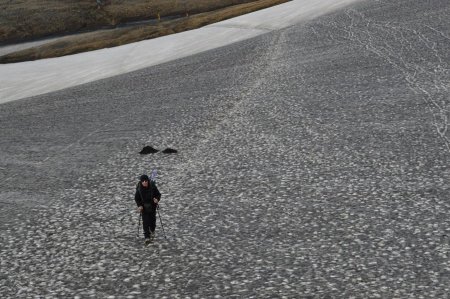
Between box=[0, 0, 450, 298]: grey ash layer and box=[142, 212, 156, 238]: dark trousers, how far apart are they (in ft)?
1.78

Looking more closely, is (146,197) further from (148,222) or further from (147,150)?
(147,150)

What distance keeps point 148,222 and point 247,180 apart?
6110 millimetres

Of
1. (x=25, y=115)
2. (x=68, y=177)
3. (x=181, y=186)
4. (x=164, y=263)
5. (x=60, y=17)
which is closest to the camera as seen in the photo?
(x=164, y=263)

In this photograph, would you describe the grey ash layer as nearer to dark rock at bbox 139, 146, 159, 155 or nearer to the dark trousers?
dark rock at bbox 139, 146, 159, 155

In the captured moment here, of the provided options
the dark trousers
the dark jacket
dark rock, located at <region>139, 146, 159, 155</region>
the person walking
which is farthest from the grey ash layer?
the dark jacket

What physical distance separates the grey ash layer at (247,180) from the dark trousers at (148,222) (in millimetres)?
541

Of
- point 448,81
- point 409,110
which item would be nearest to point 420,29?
point 448,81

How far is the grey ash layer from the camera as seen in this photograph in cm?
1434

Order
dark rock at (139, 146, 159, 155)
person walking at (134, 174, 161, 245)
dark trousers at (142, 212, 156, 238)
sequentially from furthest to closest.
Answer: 1. dark rock at (139, 146, 159, 155)
2. dark trousers at (142, 212, 156, 238)
3. person walking at (134, 174, 161, 245)

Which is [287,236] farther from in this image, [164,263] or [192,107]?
[192,107]

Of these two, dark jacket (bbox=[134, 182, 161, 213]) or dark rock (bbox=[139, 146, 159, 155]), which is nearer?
dark jacket (bbox=[134, 182, 161, 213])

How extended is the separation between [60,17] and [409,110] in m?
55.0

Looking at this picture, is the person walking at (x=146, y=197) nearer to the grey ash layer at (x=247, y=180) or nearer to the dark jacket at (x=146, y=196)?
the dark jacket at (x=146, y=196)

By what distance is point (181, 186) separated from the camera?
21031mm
